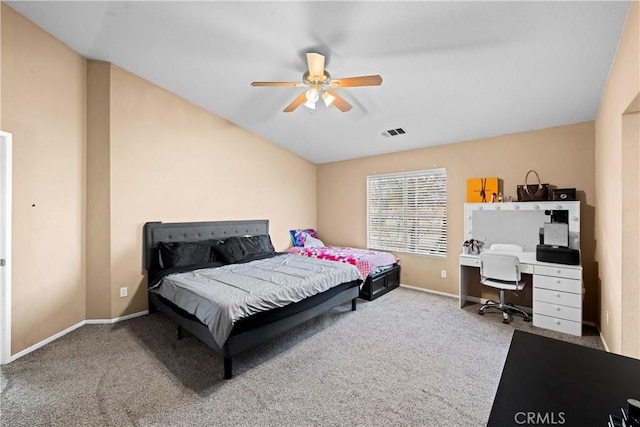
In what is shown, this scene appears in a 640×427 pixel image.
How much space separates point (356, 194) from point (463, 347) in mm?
3363

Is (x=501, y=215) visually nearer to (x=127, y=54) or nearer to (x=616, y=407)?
(x=616, y=407)

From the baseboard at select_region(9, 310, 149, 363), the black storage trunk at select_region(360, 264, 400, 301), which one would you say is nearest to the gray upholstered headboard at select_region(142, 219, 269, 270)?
the baseboard at select_region(9, 310, 149, 363)

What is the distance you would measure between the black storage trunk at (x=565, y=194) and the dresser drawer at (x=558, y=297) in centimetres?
112

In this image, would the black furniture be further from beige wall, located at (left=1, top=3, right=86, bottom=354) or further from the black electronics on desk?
beige wall, located at (left=1, top=3, right=86, bottom=354)

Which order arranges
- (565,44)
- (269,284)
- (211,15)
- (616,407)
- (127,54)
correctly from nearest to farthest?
(616,407), (565,44), (211,15), (269,284), (127,54)

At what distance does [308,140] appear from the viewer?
4941 mm

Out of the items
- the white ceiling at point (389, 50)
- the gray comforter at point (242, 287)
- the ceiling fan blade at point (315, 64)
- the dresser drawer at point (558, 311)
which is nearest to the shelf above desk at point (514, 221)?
the dresser drawer at point (558, 311)

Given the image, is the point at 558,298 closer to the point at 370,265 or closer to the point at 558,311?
the point at 558,311

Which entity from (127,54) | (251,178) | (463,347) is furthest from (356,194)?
(127,54)

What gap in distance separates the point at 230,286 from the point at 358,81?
2.30m

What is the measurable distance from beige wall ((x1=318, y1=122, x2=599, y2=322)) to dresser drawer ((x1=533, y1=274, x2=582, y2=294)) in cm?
50

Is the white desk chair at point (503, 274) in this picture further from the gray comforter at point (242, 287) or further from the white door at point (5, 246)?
the white door at point (5, 246)

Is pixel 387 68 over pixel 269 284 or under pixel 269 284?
over

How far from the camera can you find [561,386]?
34.2 inches
